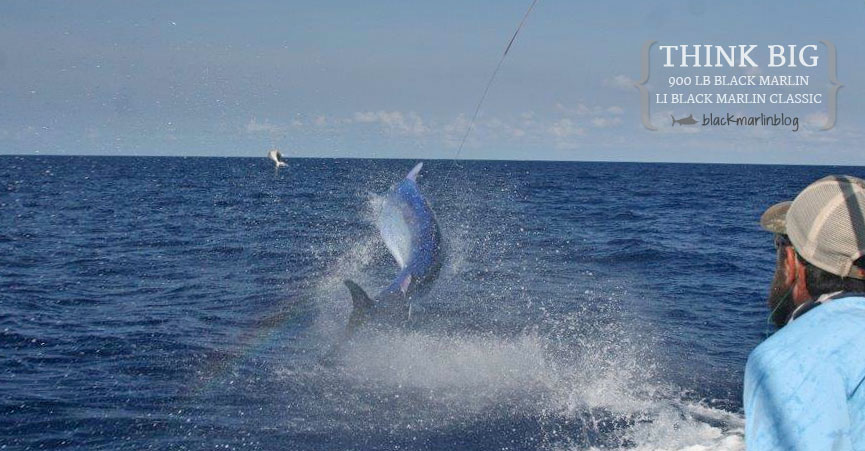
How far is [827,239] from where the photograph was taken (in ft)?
6.40

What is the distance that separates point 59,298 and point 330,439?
9846 mm

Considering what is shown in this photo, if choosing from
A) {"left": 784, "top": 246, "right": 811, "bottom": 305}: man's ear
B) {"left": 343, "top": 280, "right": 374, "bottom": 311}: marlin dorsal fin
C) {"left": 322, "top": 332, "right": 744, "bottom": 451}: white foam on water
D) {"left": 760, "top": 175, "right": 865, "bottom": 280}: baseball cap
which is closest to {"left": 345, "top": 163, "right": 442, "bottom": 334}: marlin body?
{"left": 343, "top": 280, "right": 374, "bottom": 311}: marlin dorsal fin

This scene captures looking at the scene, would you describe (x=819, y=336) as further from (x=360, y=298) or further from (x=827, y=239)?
→ (x=360, y=298)

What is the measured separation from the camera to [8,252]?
2106cm

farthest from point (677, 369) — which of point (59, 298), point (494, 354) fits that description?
point (59, 298)

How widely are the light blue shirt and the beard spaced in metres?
0.33

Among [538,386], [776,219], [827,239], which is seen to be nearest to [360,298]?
[538,386]

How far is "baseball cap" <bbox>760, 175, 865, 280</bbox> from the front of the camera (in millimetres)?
1924

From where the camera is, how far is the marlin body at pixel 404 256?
370 inches

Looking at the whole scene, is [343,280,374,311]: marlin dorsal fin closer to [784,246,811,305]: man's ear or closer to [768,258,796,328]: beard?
[768,258,796,328]: beard

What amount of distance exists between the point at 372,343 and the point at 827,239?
9.21 m

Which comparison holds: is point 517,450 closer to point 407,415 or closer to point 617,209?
point 407,415

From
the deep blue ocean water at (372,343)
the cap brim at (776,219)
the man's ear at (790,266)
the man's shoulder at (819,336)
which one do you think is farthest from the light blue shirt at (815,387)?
the deep blue ocean water at (372,343)

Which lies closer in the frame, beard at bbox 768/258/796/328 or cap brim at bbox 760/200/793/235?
beard at bbox 768/258/796/328
